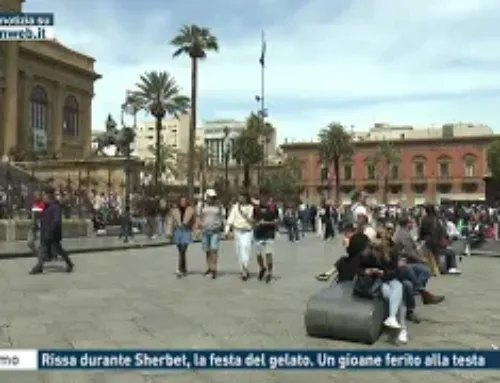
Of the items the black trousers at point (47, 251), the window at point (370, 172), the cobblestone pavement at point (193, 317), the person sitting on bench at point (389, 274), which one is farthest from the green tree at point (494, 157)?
the person sitting on bench at point (389, 274)

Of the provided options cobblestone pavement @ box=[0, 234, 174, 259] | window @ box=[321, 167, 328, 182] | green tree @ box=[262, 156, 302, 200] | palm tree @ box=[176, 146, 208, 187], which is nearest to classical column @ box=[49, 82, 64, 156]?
palm tree @ box=[176, 146, 208, 187]

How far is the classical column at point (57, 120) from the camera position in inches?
2566

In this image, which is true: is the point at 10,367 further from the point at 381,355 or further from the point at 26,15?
the point at 26,15

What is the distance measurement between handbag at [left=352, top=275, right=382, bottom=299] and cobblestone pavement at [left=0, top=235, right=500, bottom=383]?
0.51m

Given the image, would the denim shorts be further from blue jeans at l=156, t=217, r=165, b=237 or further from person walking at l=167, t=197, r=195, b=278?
blue jeans at l=156, t=217, r=165, b=237

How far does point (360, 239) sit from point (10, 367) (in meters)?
4.88

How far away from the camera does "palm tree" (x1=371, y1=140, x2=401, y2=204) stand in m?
97.6

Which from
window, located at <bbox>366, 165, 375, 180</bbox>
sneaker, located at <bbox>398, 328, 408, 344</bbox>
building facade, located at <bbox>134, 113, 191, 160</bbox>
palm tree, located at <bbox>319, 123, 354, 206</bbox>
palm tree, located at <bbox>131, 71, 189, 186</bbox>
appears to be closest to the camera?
sneaker, located at <bbox>398, 328, 408, 344</bbox>

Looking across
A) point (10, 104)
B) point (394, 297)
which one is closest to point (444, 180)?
point (10, 104)

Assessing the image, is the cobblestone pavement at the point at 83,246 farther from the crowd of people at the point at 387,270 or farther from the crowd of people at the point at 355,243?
the crowd of people at the point at 387,270

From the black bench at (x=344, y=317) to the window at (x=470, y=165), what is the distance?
3694 inches

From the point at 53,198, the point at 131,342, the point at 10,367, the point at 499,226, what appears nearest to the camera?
the point at 10,367

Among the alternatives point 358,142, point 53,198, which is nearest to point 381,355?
point 53,198

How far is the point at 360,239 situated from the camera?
28.2 ft
